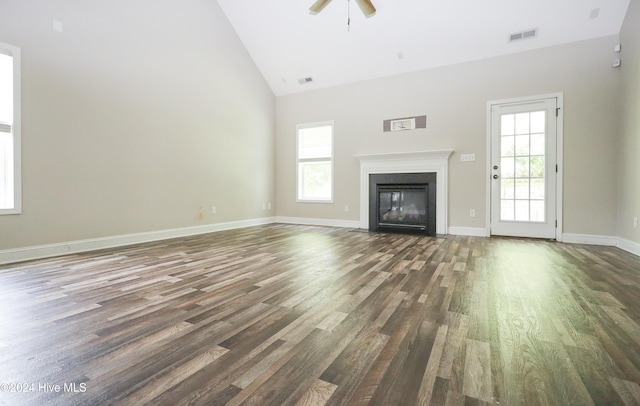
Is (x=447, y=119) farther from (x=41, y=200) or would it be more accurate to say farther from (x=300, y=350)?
(x=41, y=200)

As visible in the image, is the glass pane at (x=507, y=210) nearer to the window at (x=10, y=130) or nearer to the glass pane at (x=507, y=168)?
the glass pane at (x=507, y=168)

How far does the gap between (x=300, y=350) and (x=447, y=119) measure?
489 centimetres

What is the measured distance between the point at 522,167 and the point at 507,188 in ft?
1.23

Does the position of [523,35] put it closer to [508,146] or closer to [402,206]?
[508,146]

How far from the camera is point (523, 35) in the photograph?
14.5 ft

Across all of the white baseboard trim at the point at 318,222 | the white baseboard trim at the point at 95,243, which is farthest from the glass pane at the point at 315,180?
the white baseboard trim at the point at 95,243

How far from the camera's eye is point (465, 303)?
197cm

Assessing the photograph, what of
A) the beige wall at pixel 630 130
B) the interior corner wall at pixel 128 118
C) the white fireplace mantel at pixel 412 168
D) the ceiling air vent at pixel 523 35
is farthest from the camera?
the white fireplace mantel at pixel 412 168

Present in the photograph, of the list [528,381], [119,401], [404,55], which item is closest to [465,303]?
[528,381]

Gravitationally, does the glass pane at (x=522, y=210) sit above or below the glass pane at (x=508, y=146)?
below

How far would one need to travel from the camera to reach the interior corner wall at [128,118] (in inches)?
129

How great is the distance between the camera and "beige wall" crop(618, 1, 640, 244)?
Result: 11.6 ft

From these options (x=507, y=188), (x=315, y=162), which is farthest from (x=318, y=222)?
(x=507, y=188)

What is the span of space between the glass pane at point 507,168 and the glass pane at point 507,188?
0.26ft
